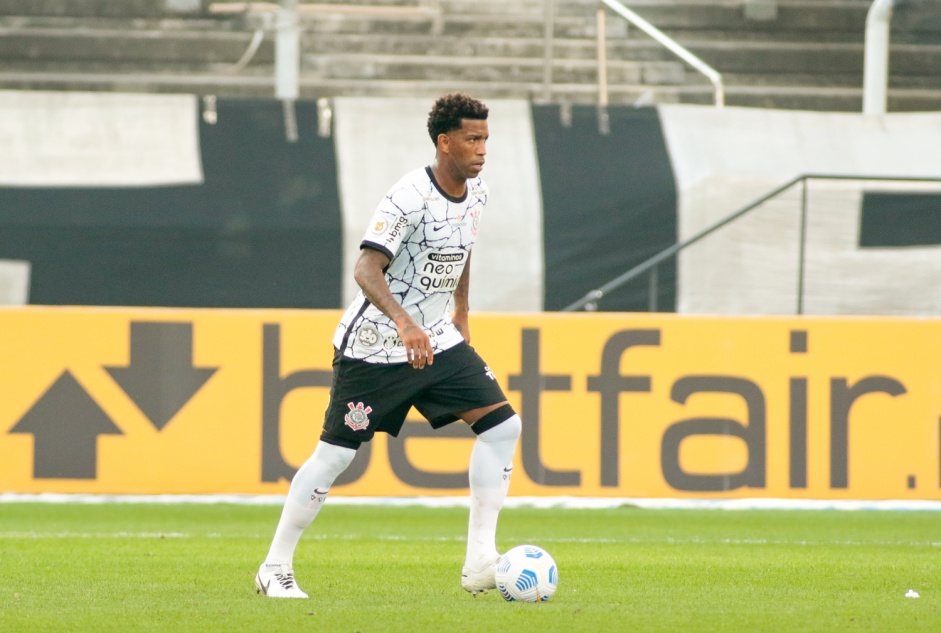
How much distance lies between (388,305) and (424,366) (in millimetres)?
302

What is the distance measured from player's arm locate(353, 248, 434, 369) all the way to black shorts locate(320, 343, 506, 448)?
0.70 ft

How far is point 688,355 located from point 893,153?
483 centimetres

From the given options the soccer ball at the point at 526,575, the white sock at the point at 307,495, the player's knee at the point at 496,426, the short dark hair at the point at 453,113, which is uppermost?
the short dark hair at the point at 453,113

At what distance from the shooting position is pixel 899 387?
1124cm

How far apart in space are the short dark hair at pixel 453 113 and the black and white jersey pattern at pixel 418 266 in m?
0.17

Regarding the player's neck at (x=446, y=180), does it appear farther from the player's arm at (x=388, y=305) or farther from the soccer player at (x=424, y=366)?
the player's arm at (x=388, y=305)

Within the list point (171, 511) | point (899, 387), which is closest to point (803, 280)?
point (899, 387)

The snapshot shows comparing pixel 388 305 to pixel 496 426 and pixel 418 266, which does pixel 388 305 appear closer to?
pixel 418 266

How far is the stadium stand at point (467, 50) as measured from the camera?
55.9 ft

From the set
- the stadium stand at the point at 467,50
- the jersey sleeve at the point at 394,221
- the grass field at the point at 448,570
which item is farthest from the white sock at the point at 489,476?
the stadium stand at the point at 467,50

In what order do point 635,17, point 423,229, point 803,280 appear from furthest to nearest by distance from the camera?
point 635,17
point 803,280
point 423,229

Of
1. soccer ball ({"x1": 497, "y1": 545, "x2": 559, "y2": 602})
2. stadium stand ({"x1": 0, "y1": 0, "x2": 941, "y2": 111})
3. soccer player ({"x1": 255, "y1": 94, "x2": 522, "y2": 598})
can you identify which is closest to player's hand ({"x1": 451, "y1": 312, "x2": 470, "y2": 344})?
soccer player ({"x1": 255, "y1": 94, "x2": 522, "y2": 598})

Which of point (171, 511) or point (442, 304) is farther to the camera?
point (171, 511)

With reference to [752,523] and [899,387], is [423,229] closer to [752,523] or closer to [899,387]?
[752,523]
